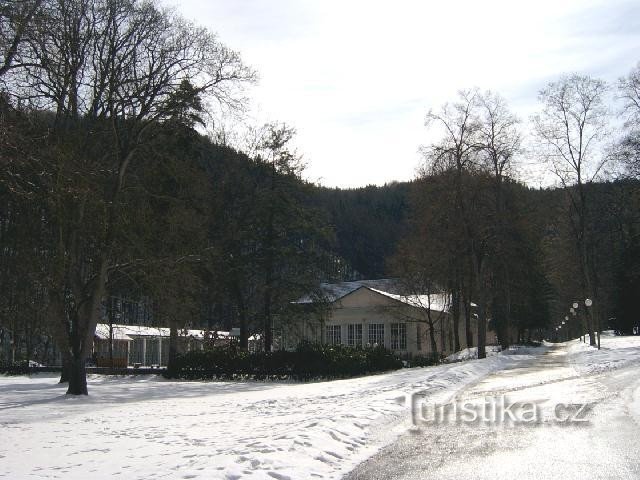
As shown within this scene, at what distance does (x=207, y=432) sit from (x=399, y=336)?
39.2 meters

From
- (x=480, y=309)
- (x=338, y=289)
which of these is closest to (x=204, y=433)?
(x=480, y=309)

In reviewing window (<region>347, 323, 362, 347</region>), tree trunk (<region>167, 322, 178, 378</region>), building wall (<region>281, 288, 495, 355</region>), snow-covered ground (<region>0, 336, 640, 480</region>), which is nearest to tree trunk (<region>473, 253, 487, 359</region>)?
building wall (<region>281, 288, 495, 355</region>)

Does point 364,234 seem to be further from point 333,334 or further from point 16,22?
point 16,22

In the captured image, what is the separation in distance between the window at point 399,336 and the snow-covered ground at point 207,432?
1132 inches

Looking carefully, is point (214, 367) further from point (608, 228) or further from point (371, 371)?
point (608, 228)

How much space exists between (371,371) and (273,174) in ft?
46.7

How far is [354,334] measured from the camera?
1994 inches

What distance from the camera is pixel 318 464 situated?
817 centimetres

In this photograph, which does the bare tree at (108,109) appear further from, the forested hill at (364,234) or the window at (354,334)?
the forested hill at (364,234)

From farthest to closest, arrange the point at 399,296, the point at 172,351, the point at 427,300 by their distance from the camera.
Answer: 1. the point at 427,300
2. the point at 399,296
3. the point at 172,351

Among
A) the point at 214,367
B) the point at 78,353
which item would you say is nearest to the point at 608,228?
the point at 214,367

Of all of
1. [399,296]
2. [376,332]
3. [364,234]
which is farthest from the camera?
[364,234]

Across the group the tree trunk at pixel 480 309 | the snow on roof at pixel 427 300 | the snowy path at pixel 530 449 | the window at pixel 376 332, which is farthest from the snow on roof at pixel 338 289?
the snowy path at pixel 530 449

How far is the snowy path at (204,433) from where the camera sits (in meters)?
7.89
